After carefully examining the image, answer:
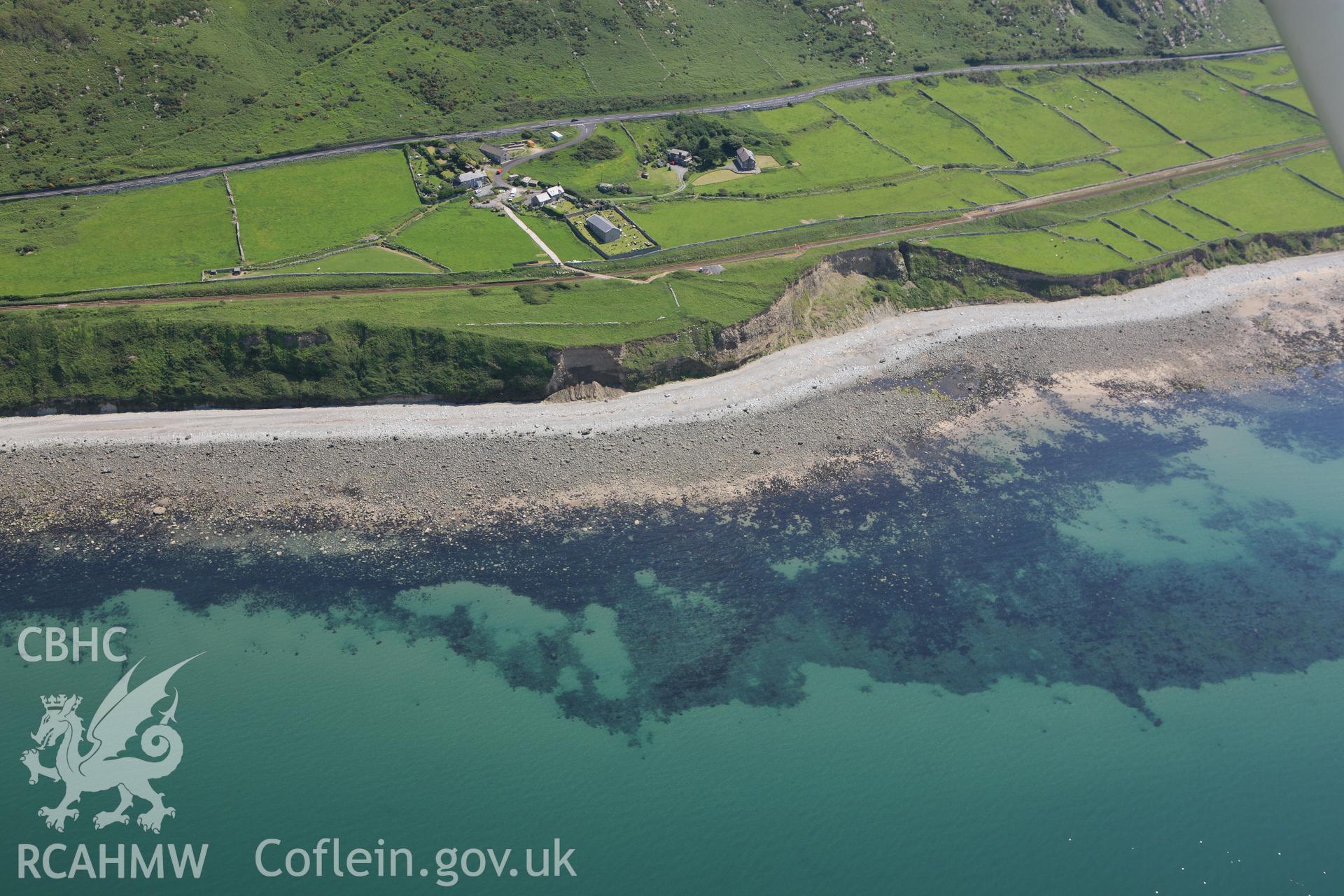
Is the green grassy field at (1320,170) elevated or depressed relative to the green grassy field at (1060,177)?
elevated

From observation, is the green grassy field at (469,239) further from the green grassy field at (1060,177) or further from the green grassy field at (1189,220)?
the green grassy field at (1189,220)

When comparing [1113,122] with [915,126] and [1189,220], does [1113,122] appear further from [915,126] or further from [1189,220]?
[915,126]

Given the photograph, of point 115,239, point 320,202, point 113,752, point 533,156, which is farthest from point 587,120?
point 113,752

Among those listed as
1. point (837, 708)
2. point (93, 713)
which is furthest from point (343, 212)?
point (837, 708)

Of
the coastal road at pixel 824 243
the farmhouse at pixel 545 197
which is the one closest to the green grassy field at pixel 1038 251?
the coastal road at pixel 824 243

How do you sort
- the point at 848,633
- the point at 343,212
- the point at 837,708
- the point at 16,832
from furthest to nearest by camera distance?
the point at 343,212
the point at 848,633
the point at 837,708
the point at 16,832

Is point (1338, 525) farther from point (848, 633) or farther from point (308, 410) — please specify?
point (308, 410)

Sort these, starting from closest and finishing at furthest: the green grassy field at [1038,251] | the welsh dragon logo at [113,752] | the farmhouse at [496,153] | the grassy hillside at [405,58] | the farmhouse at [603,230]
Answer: the welsh dragon logo at [113,752]
the farmhouse at [603,230]
the grassy hillside at [405,58]
the green grassy field at [1038,251]
the farmhouse at [496,153]

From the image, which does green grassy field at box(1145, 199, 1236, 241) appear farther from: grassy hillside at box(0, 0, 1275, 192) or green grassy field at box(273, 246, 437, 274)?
green grassy field at box(273, 246, 437, 274)
